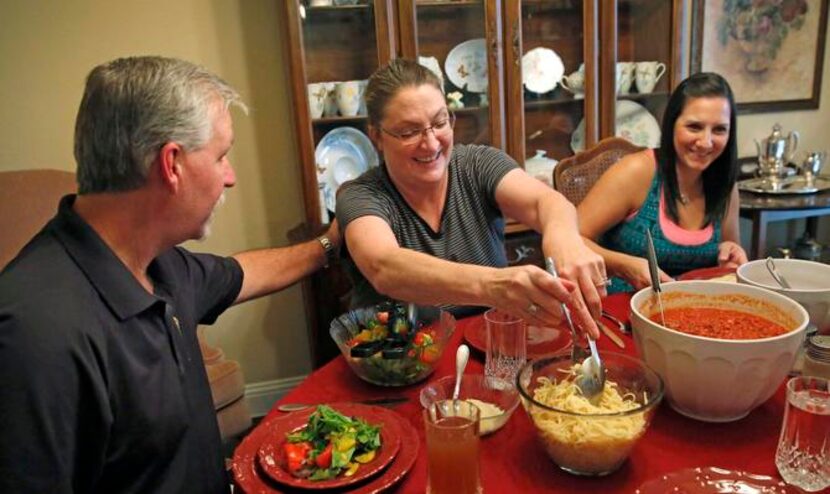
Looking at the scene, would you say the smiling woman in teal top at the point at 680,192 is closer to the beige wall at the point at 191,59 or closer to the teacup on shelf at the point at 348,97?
the teacup on shelf at the point at 348,97

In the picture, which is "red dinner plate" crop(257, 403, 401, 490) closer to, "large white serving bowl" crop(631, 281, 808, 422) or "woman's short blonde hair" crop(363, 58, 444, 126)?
"large white serving bowl" crop(631, 281, 808, 422)

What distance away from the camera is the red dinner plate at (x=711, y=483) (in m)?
0.80

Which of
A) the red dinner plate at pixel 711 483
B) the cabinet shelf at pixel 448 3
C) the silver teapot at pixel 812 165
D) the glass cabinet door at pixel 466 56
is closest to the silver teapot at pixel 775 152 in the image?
the silver teapot at pixel 812 165

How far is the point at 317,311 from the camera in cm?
257

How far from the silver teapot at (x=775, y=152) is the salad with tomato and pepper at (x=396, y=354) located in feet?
8.60

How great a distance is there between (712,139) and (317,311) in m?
1.65

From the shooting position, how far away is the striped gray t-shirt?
161 cm

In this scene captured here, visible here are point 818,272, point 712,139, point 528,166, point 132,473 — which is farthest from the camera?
point 528,166

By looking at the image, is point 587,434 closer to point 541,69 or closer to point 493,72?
point 493,72

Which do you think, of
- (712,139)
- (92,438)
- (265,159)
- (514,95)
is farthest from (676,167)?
(92,438)

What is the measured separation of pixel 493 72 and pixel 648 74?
2.63 ft

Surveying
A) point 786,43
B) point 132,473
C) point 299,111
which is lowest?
point 132,473

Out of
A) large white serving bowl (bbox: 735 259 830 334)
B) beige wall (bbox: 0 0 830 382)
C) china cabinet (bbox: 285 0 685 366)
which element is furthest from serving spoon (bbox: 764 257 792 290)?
beige wall (bbox: 0 0 830 382)

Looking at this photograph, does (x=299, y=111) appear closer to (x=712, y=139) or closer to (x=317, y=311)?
(x=317, y=311)
